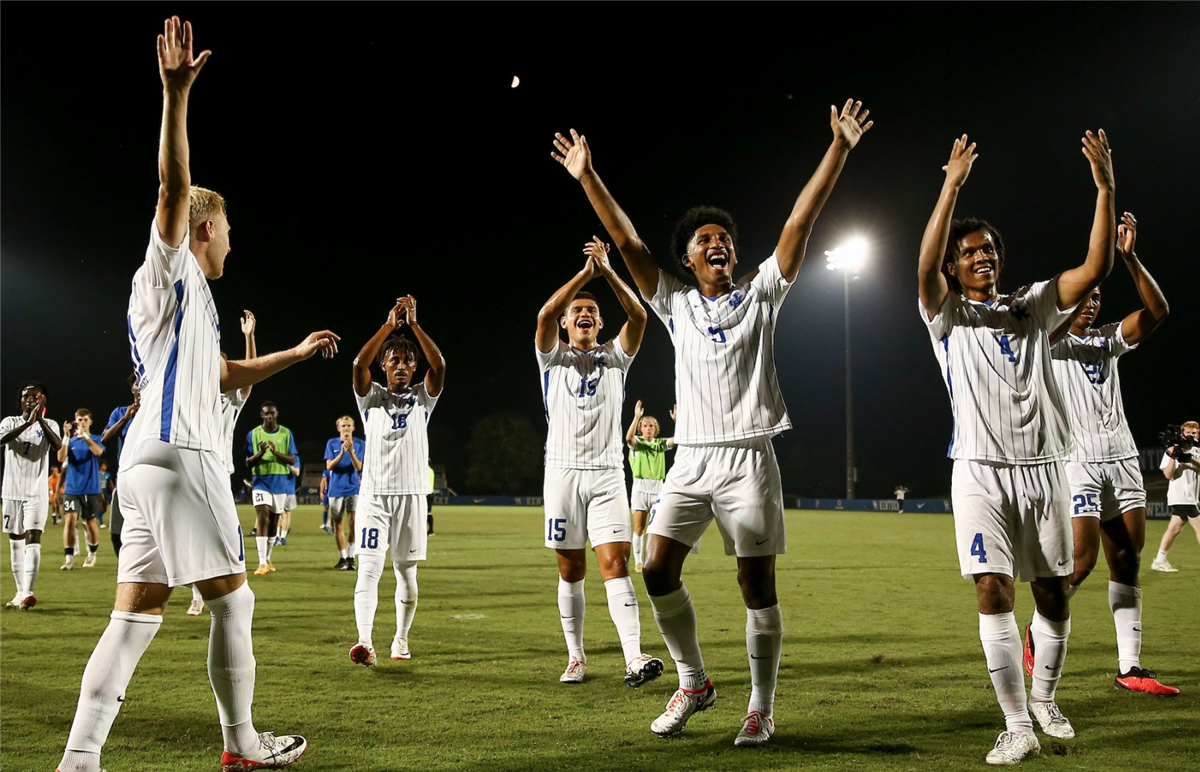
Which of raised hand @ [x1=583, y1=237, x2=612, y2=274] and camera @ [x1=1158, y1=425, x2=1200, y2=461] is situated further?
camera @ [x1=1158, y1=425, x2=1200, y2=461]

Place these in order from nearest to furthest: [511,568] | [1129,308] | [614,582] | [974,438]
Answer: [974,438], [614,582], [511,568], [1129,308]

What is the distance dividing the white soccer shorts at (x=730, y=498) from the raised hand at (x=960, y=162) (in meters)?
1.67

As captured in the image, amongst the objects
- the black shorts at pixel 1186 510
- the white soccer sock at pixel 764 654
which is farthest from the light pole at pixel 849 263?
the white soccer sock at pixel 764 654

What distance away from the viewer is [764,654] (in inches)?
189

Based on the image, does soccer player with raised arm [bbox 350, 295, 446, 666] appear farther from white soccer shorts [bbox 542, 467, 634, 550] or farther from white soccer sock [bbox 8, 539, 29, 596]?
white soccer sock [bbox 8, 539, 29, 596]

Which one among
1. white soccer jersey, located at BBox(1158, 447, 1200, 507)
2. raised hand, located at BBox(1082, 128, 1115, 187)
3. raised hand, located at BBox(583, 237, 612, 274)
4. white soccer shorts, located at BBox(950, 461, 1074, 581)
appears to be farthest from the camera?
white soccer jersey, located at BBox(1158, 447, 1200, 507)

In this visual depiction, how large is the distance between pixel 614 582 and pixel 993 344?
3116mm

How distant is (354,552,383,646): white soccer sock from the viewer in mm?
6977

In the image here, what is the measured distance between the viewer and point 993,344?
475 cm

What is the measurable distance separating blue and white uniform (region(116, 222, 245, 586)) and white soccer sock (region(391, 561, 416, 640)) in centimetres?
347

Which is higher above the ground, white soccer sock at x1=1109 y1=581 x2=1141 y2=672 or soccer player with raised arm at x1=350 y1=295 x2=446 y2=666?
soccer player with raised arm at x1=350 y1=295 x2=446 y2=666

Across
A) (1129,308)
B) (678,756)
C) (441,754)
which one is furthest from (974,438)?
(1129,308)

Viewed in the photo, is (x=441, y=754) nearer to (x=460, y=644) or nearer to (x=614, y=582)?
(x=614, y=582)

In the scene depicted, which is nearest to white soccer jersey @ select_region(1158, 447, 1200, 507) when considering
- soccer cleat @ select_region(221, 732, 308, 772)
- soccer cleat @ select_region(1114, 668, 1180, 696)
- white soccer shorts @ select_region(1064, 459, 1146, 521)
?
white soccer shorts @ select_region(1064, 459, 1146, 521)
